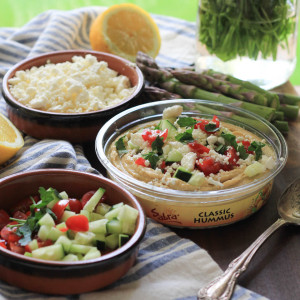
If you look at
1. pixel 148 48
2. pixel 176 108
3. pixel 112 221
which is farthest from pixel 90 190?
pixel 148 48

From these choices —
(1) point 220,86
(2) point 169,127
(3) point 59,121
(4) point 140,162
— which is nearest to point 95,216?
(4) point 140,162

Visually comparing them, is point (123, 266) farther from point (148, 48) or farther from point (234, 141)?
point (148, 48)

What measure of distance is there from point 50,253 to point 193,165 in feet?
3.21

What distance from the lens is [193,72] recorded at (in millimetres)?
4281

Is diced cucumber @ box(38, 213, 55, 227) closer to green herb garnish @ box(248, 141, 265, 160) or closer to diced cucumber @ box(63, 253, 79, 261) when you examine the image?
diced cucumber @ box(63, 253, 79, 261)

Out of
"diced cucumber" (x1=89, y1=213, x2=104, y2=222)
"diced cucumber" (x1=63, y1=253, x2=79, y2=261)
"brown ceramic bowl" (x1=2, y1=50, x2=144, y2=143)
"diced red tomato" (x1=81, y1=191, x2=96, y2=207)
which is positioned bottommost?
"brown ceramic bowl" (x1=2, y1=50, x2=144, y2=143)

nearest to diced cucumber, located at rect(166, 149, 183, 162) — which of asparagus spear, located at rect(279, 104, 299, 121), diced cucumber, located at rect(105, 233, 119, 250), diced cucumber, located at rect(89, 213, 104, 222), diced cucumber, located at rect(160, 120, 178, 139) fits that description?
diced cucumber, located at rect(160, 120, 178, 139)

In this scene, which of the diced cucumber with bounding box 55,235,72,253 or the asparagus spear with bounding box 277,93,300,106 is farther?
the asparagus spear with bounding box 277,93,300,106

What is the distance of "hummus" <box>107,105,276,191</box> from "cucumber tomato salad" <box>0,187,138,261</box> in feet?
1.32

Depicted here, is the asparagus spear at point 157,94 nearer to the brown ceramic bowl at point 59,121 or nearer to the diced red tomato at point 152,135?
the brown ceramic bowl at point 59,121

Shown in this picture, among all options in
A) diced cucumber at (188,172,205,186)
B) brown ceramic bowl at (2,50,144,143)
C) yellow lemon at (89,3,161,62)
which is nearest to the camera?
diced cucumber at (188,172,205,186)

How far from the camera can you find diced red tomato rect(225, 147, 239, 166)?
314 cm

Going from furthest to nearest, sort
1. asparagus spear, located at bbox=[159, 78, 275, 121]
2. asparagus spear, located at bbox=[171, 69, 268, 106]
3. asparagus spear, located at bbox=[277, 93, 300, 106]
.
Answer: asparagus spear, located at bbox=[277, 93, 300, 106], asparagus spear, located at bbox=[171, 69, 268, 106], asparagus spear, located at bbox=[159, 78, 275, 121]

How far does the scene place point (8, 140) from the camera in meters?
3.44
